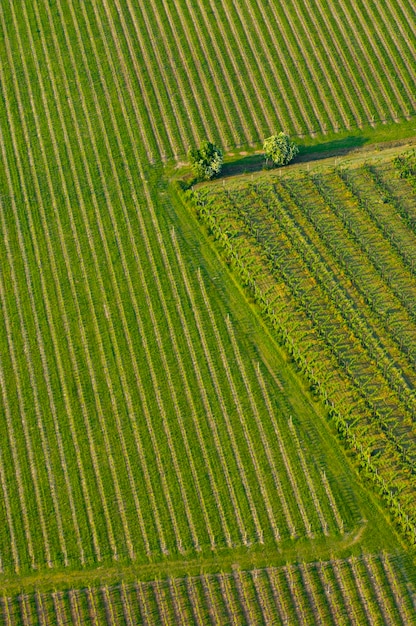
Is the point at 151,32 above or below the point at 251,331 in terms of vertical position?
above

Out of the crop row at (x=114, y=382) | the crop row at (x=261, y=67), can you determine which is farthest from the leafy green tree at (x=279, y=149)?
the crop row at (x=114, y=382)

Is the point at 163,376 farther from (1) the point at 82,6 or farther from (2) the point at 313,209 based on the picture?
(1) the point at 82,6

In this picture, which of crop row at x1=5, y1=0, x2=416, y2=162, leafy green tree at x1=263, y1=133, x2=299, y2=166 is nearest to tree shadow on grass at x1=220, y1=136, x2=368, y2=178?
leafy green tree at x1=263, y1=133, x2=299, y2=166

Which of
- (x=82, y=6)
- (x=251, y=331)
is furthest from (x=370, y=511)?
(x=82, y=6)

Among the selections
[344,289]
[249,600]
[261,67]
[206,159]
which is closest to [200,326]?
[344,289]

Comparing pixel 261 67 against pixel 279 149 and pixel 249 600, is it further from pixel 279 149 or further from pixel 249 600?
pixel 249 600

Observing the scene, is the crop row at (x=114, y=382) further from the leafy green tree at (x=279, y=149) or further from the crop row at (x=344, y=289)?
the leafy green tree at (x=279, y=149)

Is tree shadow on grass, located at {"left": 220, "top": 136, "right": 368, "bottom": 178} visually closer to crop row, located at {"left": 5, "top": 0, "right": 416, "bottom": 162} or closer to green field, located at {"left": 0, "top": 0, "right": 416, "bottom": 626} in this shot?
green field, located at {"left": 0, "top": 0, "right": 416, "bottom": 626}
